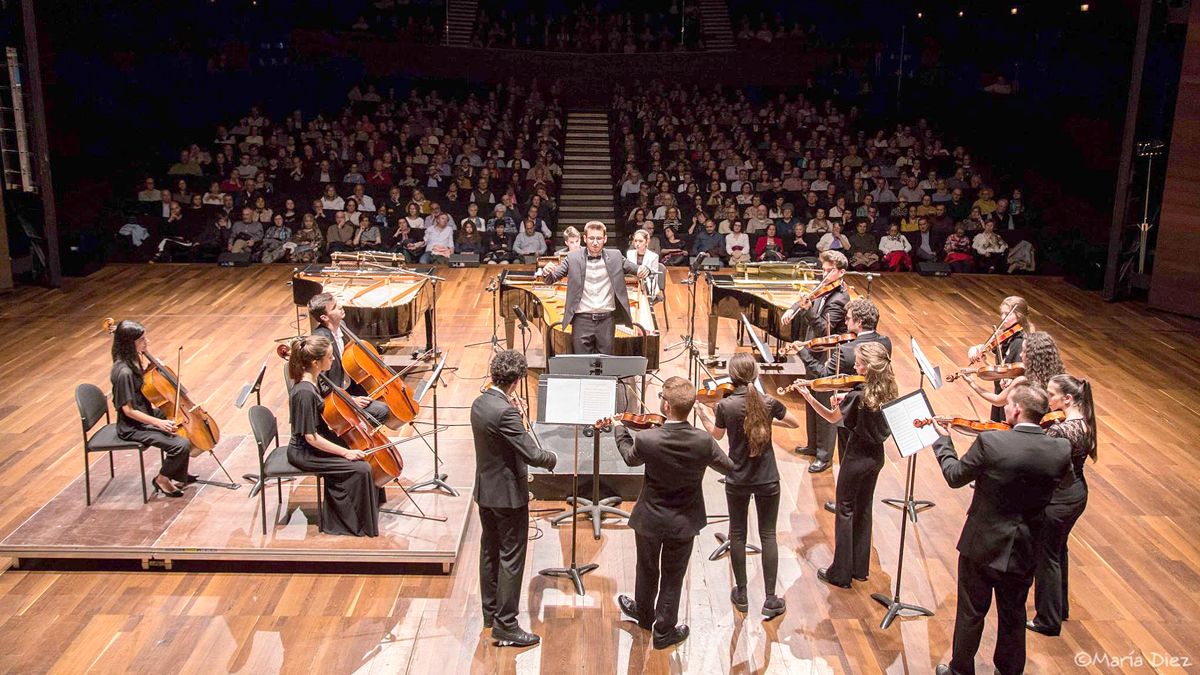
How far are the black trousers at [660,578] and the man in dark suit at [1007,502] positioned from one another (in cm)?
112

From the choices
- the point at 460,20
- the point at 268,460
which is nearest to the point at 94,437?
the point at 268,460

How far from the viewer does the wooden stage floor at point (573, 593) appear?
175 inches

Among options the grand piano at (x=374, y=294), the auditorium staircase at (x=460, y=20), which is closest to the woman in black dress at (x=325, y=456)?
the grand piano at (x=374, y=294)

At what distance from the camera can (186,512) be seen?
Answer: 543 cm

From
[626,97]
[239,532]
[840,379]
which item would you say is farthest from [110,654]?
[626,97]

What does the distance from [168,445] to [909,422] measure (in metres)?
3.83

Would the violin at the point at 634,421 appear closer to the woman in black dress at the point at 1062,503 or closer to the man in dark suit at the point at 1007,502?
the man in dark suit at the point at 1007,502

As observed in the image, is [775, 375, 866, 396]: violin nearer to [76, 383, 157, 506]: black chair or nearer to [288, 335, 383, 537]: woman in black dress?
[288, 335, 383, 537]: woman in black dress

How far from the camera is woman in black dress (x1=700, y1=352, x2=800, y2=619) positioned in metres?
4.39

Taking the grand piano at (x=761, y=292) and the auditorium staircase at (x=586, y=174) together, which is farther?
the auditorium staircase at (x=586, y=174)

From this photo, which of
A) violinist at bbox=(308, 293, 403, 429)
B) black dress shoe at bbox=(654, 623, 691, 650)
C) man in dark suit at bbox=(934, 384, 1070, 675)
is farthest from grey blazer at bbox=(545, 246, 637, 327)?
man in dark suit at bbox=(934, 384, 1070, 675)

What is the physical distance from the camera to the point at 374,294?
8.38 metres

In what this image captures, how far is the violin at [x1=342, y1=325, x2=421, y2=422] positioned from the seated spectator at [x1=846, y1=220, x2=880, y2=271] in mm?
8505

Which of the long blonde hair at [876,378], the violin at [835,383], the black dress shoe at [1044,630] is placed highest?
the long blonde hair at [876,378]
